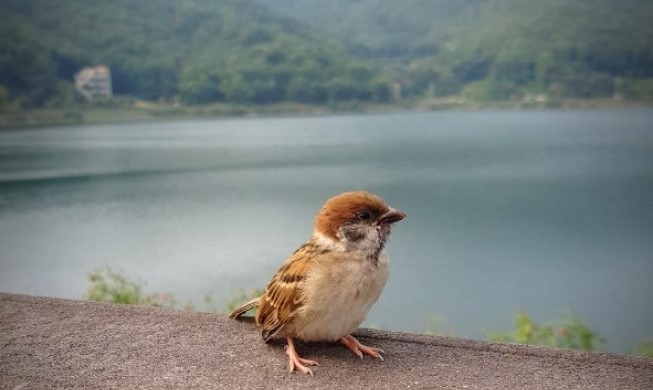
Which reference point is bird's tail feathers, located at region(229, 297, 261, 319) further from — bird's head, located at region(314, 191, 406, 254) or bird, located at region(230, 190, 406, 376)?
bird's head, located at region(314, 191, 406, 254)

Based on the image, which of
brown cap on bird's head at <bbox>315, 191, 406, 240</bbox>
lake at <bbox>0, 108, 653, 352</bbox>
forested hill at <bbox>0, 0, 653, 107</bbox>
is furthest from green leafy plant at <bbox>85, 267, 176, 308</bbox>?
forested hill at <bbox>0, 0, 653, 107</bbox>

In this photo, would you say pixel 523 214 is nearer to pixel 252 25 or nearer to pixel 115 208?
pixel 115 208

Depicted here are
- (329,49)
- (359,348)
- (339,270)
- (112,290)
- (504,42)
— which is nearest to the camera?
(339,270)

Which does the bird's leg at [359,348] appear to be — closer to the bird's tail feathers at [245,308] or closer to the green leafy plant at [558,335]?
the bird's tail feathers at [245,308]

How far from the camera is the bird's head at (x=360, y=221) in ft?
7.50

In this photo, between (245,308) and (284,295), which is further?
(245,308)

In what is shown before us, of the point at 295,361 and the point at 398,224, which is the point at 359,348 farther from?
the point at 398,224

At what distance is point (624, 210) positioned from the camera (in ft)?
49.8

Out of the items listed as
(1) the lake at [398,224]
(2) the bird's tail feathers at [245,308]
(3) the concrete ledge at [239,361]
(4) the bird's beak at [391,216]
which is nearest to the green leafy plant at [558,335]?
(1) the lake at [398,224]

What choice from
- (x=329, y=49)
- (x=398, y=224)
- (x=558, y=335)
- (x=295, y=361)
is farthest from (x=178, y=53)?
(x=295, y=361)

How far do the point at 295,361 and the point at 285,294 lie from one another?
0.24 meters

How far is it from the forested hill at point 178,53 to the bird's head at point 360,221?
19.9 metres

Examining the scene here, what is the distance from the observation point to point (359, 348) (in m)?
2.54

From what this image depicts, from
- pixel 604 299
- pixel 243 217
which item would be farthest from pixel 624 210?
pixel 243 217
